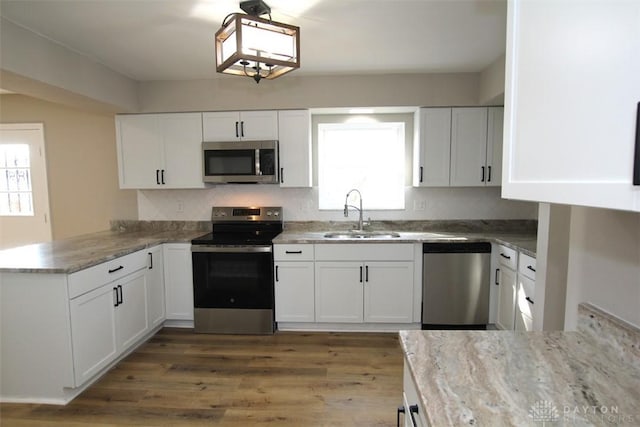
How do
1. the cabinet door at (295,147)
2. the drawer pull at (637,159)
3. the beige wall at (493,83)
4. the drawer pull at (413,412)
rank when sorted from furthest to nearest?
1. the cabinet door at (295,147)
2. the beige wall at (493,83)
3. the drawer pull at (413,412)
4. the drawer pull at (637,159)

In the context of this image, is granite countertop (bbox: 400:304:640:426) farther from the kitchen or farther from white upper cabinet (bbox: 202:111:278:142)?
white upper cabinet (bbox: 202:111:278:142)

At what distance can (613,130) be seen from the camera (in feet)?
1.98


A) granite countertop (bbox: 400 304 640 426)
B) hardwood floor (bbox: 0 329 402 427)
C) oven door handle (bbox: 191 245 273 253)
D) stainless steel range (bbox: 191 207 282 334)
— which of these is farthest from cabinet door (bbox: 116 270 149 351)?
granite countertop (bbox: 400 304 640 426)

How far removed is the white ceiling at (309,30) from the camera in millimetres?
1984

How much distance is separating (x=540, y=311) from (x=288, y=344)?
196 cm

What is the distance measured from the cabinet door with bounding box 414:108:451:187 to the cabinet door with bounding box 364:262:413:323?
0.92m

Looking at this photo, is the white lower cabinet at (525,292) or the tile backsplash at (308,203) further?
the tile backsplash at (308,203)

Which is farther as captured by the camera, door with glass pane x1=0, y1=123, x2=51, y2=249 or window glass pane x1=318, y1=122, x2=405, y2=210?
door with glass pane x1=0, y1=123, x2=51, y2=249

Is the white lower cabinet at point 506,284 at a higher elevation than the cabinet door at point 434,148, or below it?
below

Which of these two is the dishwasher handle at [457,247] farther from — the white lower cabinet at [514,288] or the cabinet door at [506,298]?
the cabinet door at [506,298]

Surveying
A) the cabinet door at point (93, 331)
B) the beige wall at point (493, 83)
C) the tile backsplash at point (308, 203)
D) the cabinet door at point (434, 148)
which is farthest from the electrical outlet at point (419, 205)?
the cabinet door at point (93, 331)

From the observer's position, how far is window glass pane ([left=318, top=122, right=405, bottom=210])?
11.9 feet

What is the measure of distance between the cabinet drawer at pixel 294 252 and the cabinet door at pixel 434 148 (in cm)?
132

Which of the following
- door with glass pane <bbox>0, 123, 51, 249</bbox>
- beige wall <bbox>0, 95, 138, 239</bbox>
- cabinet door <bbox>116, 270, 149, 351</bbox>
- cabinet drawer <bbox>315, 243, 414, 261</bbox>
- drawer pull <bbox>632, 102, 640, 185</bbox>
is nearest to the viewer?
drawer pull <bbox>632, 102, 640, 185</bbox>
